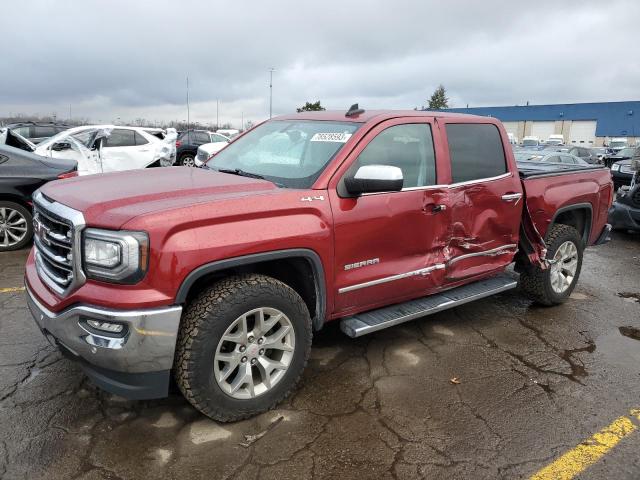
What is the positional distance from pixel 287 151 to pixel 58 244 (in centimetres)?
168

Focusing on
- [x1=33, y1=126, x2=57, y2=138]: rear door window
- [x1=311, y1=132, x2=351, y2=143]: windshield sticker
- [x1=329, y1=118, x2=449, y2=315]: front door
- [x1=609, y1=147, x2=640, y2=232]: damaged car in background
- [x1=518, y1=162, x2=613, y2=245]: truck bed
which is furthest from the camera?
[x1=33, y1=126, x2=57, y2=138]: rear door window

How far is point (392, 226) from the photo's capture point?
3.38 meters

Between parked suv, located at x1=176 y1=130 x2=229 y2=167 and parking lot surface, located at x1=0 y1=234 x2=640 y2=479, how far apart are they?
48.8 feet

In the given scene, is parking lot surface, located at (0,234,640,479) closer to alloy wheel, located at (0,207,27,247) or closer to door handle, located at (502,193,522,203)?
door handle, located at (502,193,522,203)

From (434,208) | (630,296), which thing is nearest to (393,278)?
(434,208)

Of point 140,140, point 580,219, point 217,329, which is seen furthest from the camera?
point 140,140

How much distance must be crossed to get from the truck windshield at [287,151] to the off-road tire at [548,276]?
2547 millimetres

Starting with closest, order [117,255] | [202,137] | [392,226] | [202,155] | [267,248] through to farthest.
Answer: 1. [117,255]
2. [267,248]
3. [392,226]
4. [202,155]
5. [202,137]

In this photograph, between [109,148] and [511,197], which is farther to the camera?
[109,148]

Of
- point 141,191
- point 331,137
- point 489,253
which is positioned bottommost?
point 489,253

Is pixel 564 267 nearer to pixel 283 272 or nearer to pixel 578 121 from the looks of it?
pixel 283 272

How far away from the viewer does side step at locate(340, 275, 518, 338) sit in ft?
11.0

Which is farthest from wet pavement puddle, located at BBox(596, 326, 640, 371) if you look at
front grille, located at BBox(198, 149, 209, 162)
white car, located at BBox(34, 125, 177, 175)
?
white car, located at BBox(34, 125, 177, 175)

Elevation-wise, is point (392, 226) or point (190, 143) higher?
point (190, 143)
